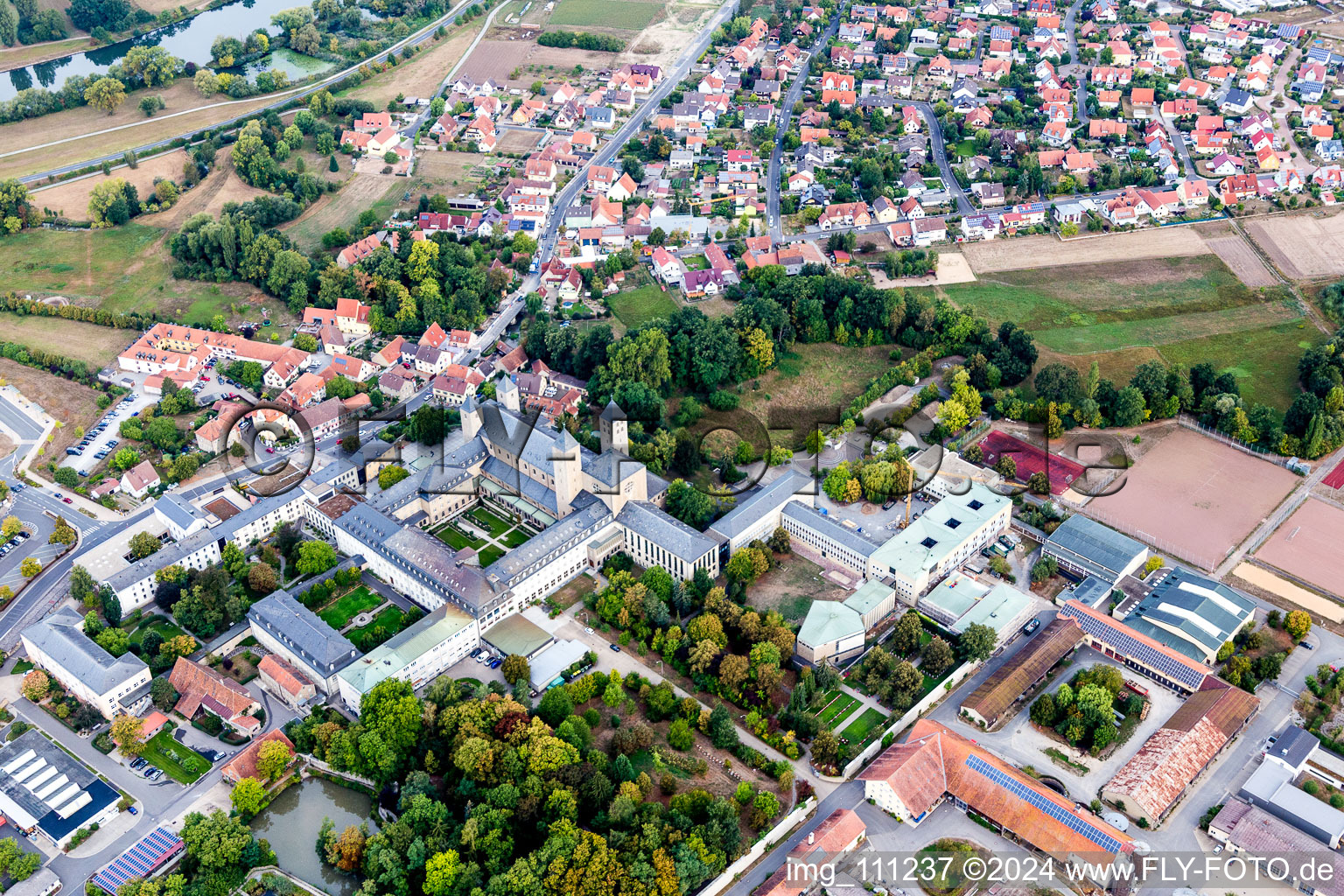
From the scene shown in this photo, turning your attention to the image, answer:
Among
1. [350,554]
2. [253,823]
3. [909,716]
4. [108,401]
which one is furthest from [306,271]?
[909,716]

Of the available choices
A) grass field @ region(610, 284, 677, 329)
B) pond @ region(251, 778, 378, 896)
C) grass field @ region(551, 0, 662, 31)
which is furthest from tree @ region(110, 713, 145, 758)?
grass field @ region(551, 0, 662, 31)

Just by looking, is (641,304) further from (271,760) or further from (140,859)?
(140,859)

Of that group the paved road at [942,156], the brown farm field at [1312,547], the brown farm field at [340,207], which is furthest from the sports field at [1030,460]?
the brown farm field at [340,207]

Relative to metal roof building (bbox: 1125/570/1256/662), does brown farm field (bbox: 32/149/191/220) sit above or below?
above

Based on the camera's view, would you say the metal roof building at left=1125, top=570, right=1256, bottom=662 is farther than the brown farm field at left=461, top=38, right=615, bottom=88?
No

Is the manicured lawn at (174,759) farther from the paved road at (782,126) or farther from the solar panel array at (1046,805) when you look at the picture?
the paved road at (782,126)

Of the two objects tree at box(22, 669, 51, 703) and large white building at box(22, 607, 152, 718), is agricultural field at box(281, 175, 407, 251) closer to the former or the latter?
large white building at box(22, 607, 152, 718)
